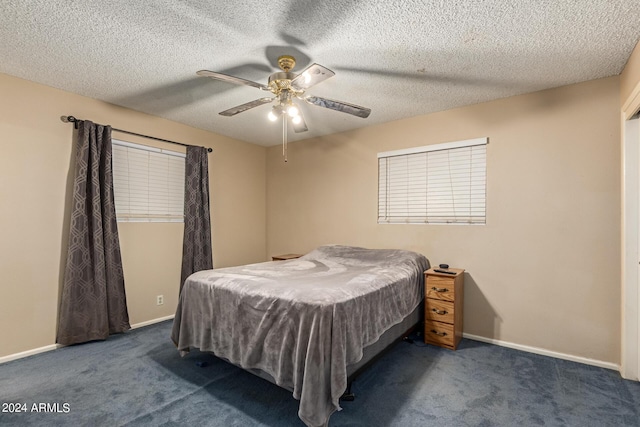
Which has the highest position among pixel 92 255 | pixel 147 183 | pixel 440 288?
pixel 147 183

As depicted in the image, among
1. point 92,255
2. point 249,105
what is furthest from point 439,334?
point 92,255

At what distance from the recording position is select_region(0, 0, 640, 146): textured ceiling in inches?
70.4

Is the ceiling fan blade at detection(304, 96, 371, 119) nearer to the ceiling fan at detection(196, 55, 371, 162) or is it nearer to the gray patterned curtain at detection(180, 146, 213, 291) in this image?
the ceiling fan at detection(196, 55, 371, 162)

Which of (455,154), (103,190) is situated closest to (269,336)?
(103,190)

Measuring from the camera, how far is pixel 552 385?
88.0 inches

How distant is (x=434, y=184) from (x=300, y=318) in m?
2.39

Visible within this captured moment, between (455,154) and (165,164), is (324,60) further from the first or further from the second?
(165,164)

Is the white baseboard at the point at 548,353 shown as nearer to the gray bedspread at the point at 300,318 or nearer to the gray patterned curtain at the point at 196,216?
the gray bedspread at the point at 300,318

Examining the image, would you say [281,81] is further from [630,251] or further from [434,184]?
[630,251]

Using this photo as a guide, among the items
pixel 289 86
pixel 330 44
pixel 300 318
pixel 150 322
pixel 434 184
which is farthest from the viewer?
pixel 150 322

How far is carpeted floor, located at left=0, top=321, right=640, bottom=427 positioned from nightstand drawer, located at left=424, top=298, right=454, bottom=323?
0.31 m

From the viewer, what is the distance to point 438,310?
2932mm

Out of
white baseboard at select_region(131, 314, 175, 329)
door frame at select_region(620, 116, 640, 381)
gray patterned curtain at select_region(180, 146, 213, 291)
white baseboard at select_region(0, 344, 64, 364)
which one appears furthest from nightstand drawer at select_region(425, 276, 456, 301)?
white baseboard at select_region(0, 344, 64, 364)

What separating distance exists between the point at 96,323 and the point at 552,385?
4.04 meters
